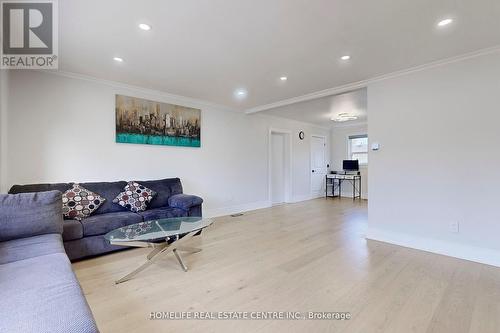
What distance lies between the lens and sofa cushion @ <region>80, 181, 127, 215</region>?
3309 mm

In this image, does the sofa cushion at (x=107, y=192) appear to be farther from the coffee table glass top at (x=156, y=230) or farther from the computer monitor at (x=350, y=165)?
the computer monitor at (x=350, y=165)

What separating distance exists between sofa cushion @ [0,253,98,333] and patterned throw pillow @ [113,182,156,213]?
6.28ft

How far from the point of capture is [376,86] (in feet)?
11.6

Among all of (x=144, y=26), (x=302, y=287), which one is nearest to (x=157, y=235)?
(x=302, y=287)

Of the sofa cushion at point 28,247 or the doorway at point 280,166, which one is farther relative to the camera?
the doorway at point 280,166

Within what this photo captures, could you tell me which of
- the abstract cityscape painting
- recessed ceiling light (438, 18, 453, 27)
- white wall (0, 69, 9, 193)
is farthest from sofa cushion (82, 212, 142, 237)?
recessed ceiling light (438, 18, 453, 27)

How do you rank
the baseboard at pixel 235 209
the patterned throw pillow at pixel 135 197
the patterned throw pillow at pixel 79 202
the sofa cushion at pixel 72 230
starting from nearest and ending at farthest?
1. the sofa cushion at pixel 72 230
2. the patterned throw pillow at pixel 79 202
3. the patterned throw pillow at pixel 135 197
4. the baseboard at pixel 235 209

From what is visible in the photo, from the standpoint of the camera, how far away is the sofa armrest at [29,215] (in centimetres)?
196

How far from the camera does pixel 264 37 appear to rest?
241cm

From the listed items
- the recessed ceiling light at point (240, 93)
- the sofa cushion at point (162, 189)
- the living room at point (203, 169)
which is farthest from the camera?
the recessed ceiling light at point (240, 93)

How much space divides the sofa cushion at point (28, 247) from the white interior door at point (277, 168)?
5.01 metres

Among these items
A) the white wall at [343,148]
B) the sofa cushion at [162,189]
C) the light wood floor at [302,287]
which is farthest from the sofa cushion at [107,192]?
the white wall at [343,148]

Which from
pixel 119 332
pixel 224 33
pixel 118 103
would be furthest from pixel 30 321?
pixel 118 103

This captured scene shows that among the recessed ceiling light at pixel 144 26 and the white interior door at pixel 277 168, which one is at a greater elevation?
the recessed ceiling light at pixel 144 26
